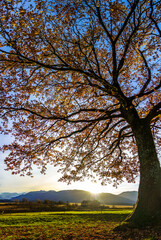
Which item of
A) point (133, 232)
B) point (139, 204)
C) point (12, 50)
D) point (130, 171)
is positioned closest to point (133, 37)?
point (12, 50)

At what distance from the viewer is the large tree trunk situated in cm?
908

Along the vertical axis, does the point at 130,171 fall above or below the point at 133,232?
above

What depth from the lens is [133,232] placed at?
800cm

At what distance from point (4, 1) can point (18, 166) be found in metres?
10.6

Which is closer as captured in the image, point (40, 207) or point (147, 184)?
point (147, 184)

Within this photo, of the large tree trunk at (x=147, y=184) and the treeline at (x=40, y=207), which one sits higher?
the large tree trunk at (x=147, y=184)

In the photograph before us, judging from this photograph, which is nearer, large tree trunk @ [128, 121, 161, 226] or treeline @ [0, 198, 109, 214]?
large tree trunk @ [128, 121, 161, 226]

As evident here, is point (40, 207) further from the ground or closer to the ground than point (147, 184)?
closer to the ground

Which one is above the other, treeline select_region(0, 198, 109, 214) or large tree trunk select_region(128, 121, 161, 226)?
large tree trunk select_region(128, 121, 161, 226)

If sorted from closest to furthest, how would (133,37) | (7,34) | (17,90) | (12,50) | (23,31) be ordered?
(7,34)
(12,50)
(23,31)
(133,37)
(17,90)

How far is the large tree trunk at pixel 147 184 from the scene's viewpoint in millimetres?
9078

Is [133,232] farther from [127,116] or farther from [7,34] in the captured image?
[7,34]

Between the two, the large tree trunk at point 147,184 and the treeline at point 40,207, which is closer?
the large tree trunk at point 147,184

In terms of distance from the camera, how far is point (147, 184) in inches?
392
